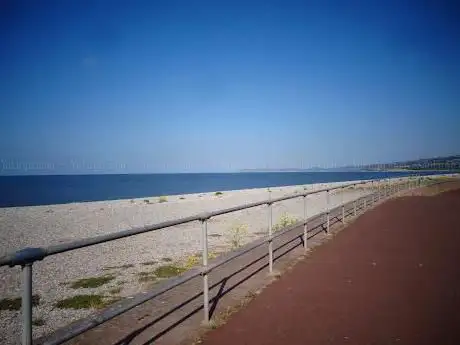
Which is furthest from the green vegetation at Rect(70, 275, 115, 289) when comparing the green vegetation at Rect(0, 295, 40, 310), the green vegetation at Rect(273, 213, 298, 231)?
the green vegetation at Rect(273, 213, 298, 231)

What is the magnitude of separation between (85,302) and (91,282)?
128 cm

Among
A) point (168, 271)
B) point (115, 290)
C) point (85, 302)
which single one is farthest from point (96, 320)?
point (168, 271)

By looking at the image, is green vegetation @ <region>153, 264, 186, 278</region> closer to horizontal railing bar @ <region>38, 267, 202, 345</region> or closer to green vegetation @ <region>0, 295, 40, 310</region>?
green vegetation @ <region>0, 295, 40, 310</region>

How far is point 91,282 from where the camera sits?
700 centimetres

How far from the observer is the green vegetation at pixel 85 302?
220 inches

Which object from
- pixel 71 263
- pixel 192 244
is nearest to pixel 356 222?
pixel 192 244

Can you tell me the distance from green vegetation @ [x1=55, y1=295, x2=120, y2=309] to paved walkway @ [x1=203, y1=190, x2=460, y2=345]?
2.54m

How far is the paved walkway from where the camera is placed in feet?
12.1

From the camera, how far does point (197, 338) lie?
372cm

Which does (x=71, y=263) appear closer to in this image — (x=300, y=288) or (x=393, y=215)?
(x=300, y=288)

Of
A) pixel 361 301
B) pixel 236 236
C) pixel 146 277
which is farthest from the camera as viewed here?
pixel 236 236

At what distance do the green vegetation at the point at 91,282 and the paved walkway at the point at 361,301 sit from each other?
360 centimetres

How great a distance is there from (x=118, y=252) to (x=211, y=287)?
5.50 meters

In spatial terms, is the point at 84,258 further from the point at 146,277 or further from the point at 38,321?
the point at 38,321
